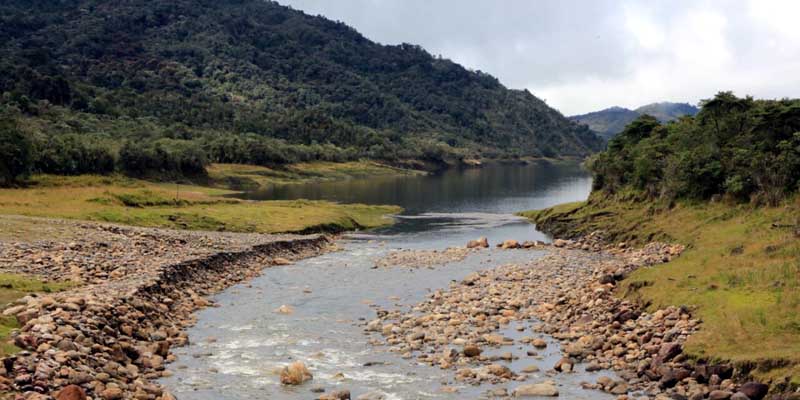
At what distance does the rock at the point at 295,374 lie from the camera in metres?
24.1

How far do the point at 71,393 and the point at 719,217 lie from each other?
55675 millimetres

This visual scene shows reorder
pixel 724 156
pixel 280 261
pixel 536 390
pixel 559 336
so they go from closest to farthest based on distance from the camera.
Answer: pixel 536 390 → pixel 559 336 → pixel 280 261 → pixel 724 156

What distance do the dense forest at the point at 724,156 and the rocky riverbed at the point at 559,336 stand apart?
18979 millimetres

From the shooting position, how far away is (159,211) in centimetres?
7875

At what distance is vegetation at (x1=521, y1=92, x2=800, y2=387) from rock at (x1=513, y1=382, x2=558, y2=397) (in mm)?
5572

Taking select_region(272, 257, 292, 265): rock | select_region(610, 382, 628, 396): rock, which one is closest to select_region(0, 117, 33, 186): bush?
select_region(272, 257, 292, 265): rock

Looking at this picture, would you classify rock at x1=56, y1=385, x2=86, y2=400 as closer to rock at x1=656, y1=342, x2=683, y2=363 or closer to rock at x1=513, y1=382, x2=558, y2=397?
rock at x1=513, y1=382, x2=558, y2=397

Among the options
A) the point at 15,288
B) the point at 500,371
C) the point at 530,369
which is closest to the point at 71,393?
the point at 15,288

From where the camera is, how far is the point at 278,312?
121ft

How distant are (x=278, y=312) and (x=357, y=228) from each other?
58418 millimetres

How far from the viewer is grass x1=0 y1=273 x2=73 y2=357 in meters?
23.9

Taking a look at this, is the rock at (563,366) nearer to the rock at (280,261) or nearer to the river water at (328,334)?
the river water at (328,334)

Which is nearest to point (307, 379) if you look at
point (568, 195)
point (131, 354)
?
point (131, 354)

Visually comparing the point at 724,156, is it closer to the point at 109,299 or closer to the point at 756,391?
the point at 756,391
